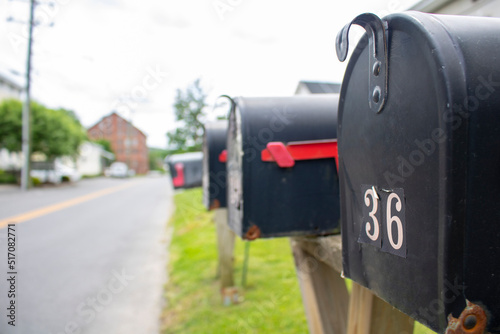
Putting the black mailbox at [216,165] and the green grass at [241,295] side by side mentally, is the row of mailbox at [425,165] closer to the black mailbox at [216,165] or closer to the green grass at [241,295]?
the green grass at [241,295]

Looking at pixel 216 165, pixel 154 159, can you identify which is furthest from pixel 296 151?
pixel 154 159

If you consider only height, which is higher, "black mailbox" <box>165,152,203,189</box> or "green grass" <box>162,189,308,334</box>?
"black mailbox" <box>165,152,203,189</box>

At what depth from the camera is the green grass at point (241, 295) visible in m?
3.11

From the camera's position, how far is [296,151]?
1.49 m

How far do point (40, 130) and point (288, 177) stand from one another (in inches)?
886

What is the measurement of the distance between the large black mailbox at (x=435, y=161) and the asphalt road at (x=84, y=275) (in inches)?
123

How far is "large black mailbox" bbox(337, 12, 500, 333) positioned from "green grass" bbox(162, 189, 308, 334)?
228 cm

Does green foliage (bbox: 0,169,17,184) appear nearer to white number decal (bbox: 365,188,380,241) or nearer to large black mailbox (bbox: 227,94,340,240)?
large black mailbox (bbox: 227,94,340,240)

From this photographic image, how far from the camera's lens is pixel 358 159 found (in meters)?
0.87

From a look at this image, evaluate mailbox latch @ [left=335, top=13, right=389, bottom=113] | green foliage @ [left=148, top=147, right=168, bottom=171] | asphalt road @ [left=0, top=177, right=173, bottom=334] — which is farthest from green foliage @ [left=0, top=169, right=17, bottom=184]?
green foliage @ [left=148, top=147, right=168, bottom=171]

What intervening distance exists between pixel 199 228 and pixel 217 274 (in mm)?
3001

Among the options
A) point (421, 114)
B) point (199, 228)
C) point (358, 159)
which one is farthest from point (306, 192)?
point (199, 228)

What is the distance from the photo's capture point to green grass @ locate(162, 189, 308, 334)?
311 cm

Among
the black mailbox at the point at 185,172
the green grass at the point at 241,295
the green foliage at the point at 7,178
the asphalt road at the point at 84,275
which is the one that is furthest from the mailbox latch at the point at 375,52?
the green foliage at the point at 7,178
